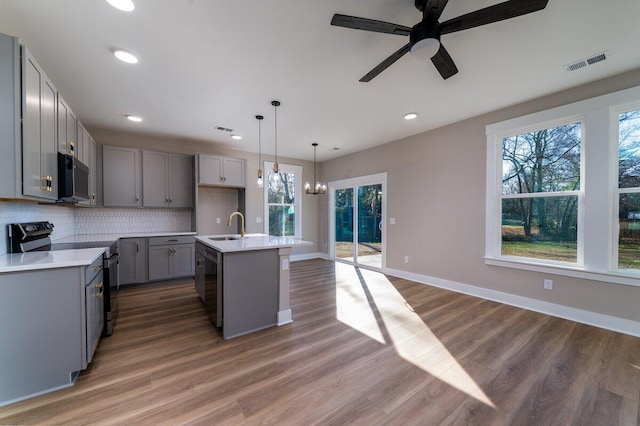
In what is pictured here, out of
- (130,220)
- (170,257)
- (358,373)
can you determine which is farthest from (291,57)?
(130,220)

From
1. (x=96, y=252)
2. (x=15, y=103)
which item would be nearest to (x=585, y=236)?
(x=96, y=252)

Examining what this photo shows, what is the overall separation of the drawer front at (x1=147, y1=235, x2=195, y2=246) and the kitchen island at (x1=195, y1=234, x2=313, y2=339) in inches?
72.9

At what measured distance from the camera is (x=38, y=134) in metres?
1.95

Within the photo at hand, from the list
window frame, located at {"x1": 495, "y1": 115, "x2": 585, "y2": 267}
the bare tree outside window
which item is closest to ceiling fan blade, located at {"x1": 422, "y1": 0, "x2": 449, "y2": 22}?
window frame, located at {"x1": 495, "y1": 115, "x2": 585, "y2": 267}

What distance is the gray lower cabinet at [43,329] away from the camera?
1.59 metres

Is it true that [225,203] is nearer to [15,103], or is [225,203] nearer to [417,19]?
[15,103]

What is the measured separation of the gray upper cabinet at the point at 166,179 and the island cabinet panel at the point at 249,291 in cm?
292

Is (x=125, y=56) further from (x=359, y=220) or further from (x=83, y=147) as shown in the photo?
(x=359, y=220)

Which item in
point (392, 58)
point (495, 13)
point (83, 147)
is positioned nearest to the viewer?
point (495, 13)

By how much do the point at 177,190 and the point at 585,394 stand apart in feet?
18.8

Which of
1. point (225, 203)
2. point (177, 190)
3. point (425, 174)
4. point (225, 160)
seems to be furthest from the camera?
point (225, 203)

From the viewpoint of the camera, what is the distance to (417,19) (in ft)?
6.23

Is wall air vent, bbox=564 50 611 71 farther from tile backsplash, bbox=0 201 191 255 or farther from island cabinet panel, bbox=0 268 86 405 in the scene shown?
tile backsplash, bbox=0 201 191 255

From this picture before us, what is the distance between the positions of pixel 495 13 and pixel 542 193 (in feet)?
8.82
